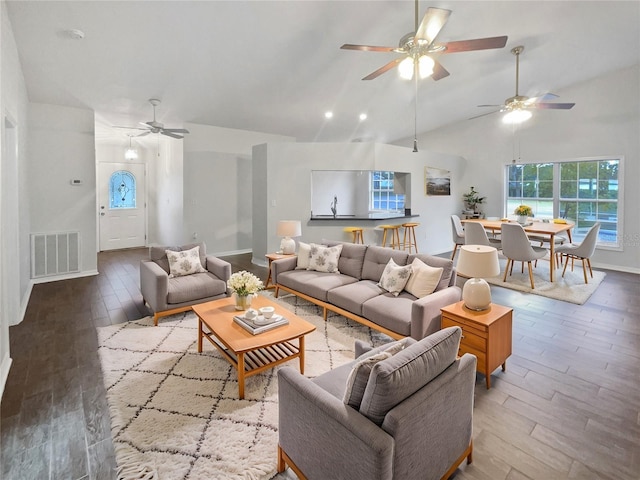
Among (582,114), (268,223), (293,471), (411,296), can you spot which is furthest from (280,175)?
(582,114)

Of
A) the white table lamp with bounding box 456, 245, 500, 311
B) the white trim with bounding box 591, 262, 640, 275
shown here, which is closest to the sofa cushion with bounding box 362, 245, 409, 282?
the white table lamp with bounding box 456, 245, 500, 311

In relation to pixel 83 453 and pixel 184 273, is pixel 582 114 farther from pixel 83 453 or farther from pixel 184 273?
pixel 83 453

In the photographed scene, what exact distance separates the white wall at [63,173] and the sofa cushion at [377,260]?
191 inches

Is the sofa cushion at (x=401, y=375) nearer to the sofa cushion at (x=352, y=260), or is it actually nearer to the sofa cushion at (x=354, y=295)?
the sofa cushion at (x=354, y=295)

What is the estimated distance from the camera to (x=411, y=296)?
135 inches

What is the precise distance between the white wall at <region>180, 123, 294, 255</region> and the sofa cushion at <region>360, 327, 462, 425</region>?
5724 millimetres

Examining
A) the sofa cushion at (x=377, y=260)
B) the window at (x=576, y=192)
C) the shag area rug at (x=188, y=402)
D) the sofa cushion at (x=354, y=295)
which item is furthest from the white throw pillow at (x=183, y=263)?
the window at (x=576, y=192)

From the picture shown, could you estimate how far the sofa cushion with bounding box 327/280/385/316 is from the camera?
11.4ft

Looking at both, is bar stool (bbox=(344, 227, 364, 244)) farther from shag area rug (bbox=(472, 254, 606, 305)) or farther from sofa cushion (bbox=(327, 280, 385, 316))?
sofa cushion (bbox=(327, 280, 385, 316))

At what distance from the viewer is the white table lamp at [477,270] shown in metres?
2.62

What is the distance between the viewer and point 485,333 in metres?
2.53

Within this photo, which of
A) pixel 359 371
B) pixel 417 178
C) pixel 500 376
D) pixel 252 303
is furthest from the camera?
pixel 417 178

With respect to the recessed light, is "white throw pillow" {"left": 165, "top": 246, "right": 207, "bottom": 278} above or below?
below

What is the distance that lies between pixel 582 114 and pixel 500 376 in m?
6.64
